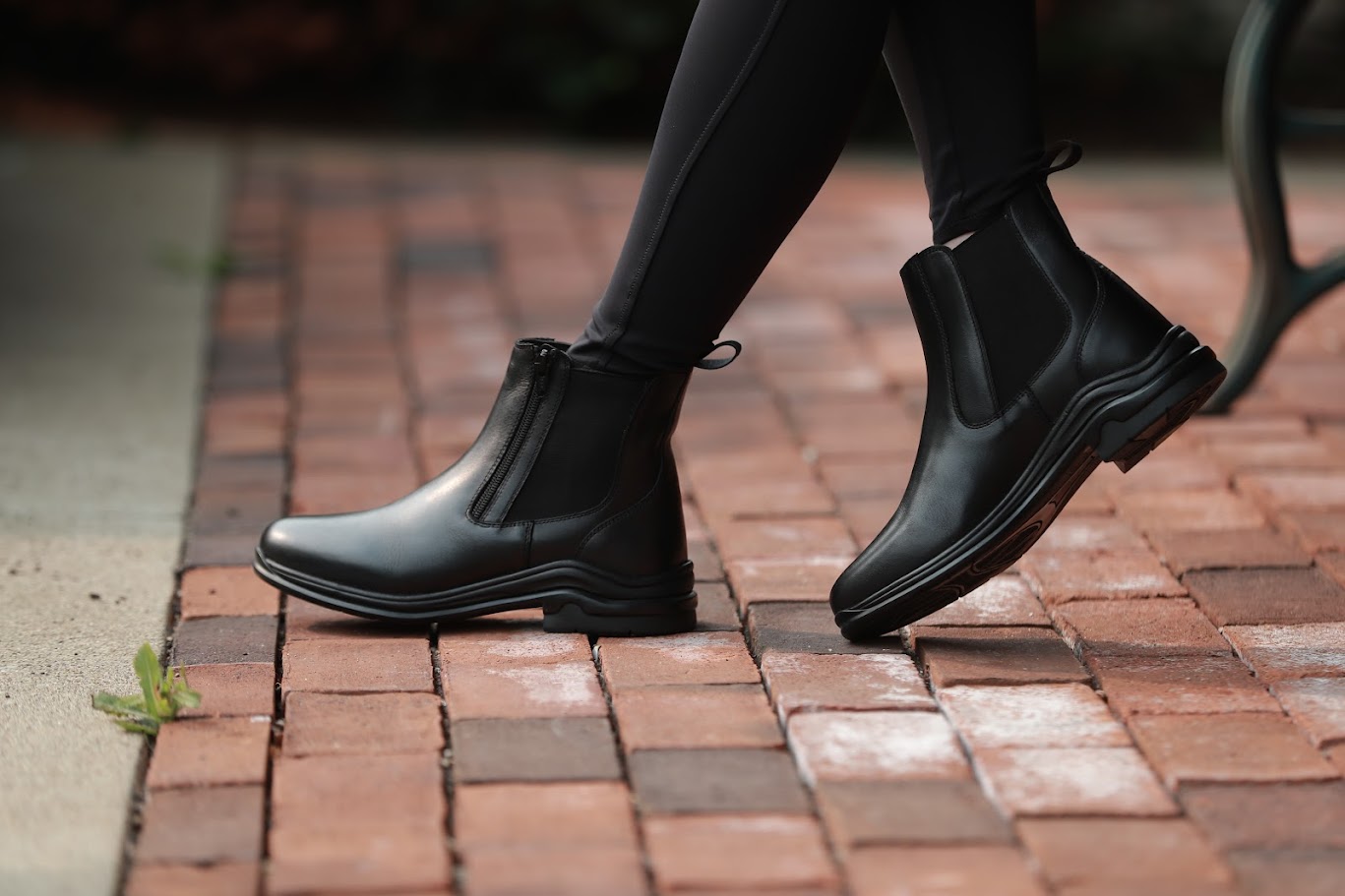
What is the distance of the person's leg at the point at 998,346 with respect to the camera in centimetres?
147

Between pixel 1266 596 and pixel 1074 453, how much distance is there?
0.35 m

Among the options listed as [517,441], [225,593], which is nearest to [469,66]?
[225,593]

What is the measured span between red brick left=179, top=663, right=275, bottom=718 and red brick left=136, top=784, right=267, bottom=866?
0.15 metres

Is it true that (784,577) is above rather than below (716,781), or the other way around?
below

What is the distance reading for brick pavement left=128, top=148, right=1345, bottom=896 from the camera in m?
1.18

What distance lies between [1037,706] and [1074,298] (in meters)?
0.34

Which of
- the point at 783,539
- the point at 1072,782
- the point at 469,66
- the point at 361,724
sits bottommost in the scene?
the point at 469,66

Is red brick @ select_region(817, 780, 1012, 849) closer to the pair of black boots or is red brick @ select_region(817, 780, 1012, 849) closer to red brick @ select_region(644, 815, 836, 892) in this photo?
red brick @ select_region(644, 815, 836, 892)

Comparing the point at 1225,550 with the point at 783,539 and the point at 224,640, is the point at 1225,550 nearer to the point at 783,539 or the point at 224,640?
the point at 783,539

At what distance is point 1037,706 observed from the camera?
1.43 metres

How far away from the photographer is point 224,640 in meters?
1.59

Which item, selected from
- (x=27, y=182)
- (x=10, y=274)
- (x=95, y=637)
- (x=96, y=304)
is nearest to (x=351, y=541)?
(x=95, y=637)

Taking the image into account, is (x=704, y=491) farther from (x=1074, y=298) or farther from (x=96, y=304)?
(x=96, y=304)

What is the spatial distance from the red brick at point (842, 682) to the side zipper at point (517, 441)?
0.28 meters
